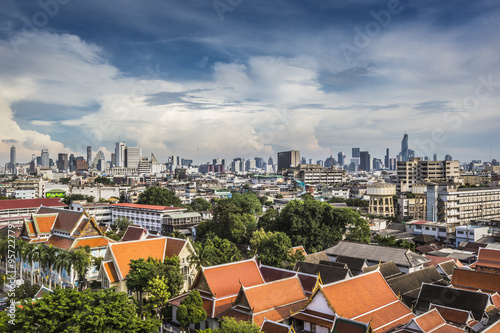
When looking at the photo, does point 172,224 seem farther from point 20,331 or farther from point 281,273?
point 20,331

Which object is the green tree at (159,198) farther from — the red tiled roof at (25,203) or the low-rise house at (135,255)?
the low-rise house at (135,255)

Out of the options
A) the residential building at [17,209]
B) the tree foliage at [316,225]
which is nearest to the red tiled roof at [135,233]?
the tree foliage at [316,225]

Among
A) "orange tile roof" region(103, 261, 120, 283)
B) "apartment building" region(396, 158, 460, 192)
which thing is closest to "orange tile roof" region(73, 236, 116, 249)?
"orange tile roof" region(103, 261, 120, 283)

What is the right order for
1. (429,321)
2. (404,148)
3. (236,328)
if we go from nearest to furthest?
(236,328), (429,321), (404,148)

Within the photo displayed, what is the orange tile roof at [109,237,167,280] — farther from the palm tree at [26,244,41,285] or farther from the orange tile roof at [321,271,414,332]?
the orange tile roof at [321,271,414,332]

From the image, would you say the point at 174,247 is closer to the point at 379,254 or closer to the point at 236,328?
the point at 236,328

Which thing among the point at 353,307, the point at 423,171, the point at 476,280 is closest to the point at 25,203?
the point at 353,307

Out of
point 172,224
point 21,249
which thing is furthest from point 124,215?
point 21,249
